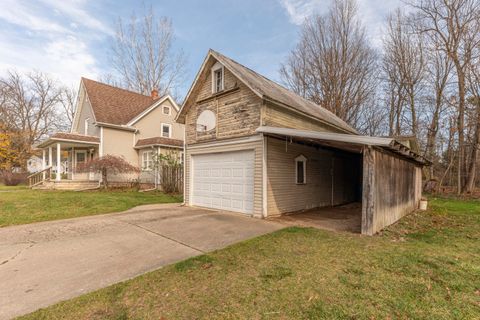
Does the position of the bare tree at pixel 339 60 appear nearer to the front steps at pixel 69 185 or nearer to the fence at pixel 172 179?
the fence at pixel 172 179

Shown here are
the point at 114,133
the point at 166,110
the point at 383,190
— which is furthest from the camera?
the point at 166,110

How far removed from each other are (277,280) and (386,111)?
25.6 m

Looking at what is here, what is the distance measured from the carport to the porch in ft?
46.2

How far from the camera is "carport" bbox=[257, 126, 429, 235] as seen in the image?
5.75 metres

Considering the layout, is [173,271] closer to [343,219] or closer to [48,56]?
[343,219]

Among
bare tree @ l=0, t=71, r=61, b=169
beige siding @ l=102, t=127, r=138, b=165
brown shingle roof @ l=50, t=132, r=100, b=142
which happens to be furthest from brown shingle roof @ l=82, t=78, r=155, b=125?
bare tree @ l=0, t=71, r=61, b=169

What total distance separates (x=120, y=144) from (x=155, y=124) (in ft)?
10.9

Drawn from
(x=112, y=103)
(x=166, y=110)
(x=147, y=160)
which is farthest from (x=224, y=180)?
(x=112, y=103)

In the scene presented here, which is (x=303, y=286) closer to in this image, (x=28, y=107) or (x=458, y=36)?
(x=458, y=36)

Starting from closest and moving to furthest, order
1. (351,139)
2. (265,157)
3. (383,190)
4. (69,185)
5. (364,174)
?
1. (351,139)
2. (364,174)
3. (383,190)
4. (265,157)
5. (69,185)

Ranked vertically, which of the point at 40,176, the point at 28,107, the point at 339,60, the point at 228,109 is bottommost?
the point at 40,176

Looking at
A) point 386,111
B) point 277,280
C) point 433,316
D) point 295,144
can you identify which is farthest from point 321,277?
point 386,111

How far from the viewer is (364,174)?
228 inches

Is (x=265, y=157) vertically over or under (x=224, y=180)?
over
